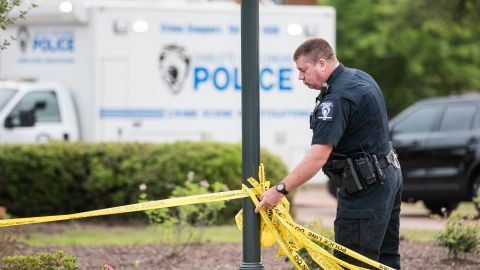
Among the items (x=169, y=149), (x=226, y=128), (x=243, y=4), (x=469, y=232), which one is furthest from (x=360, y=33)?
(x=243, y=4)

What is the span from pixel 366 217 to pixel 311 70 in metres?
0.91

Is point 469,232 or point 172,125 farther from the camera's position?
point 172,125

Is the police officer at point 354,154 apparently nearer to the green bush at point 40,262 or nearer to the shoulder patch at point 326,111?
the shoulder patch at point 326,111

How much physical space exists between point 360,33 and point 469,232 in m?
25.1

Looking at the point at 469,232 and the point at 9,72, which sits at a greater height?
the point at 9,72

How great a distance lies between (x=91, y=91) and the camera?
48.5 feet

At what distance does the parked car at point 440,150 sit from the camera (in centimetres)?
1471

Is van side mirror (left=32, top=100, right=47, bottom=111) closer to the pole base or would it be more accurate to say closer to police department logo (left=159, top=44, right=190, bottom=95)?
police department logo (left=159, top=44, right=190, bottom=95)

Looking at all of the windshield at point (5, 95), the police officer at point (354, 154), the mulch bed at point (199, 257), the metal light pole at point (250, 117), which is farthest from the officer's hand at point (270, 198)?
the windshield at point (5, 95)

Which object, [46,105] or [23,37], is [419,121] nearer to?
[46,105]

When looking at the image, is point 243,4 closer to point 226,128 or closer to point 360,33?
point 226,128

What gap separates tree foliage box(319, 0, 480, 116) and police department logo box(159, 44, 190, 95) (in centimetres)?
1497

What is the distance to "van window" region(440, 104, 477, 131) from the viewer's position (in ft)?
49.3

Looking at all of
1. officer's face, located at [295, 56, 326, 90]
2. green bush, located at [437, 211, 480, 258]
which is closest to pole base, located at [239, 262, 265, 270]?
officer's face, located at [295, 56, 326, 90]
